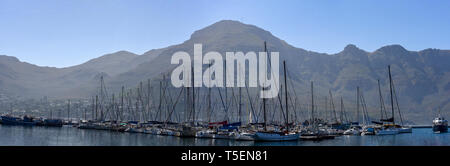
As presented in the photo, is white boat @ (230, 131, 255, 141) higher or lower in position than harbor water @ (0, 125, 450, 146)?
higher

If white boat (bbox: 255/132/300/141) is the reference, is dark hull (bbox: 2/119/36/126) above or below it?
below

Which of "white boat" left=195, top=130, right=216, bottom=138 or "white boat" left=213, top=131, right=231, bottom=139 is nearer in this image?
"white boat" left=213, top=131, right=231, bottom=139

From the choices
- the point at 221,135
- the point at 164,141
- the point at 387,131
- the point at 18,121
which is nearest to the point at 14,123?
the point at 18,121

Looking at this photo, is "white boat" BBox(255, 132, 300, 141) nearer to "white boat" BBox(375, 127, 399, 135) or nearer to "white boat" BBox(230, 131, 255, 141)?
"white boat" BBox(230, 131, 255, 141)

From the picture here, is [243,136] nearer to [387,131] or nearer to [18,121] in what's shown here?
[387,131]

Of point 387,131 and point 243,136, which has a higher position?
point 243,136

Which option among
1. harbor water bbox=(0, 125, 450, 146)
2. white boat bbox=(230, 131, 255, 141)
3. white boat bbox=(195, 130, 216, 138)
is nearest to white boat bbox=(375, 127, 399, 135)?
harbor water bbox=(0, 125, 450, 146)

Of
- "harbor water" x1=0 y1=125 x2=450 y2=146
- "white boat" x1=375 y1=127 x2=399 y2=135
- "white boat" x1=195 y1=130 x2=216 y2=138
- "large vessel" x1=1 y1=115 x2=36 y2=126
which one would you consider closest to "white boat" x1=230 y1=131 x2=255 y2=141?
"harbor water" x1=0 y1=125 x2=450 y2=146

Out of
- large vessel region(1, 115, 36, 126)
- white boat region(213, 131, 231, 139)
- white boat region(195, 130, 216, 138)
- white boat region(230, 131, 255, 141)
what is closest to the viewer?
white boat region(230, 131, 255, 141)

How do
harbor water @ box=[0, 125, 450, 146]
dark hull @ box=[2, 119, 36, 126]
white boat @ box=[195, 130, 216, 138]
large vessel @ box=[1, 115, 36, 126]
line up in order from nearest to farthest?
harbor water @ box=[0, 125, 450, 146], white boat @ box=[195, 130, 216, 138], dark hull @ box=[2, 119, 36, 126], large vessel @ box=[1, 115, 36, 126]

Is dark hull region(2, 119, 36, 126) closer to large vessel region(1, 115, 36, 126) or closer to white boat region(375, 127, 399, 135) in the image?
large vessel region(1, 115, 36, 126)

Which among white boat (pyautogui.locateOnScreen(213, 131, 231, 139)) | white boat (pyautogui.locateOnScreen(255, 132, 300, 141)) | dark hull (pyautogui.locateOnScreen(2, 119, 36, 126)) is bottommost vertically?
dark hull (pyautogui.locateOnScreen(2, 119, 36, 126))

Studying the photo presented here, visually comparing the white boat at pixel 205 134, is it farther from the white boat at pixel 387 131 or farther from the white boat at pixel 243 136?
the white boat at pixel 387 131

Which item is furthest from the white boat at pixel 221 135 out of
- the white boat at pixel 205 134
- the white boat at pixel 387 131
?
the white boat at pixel 387 131
